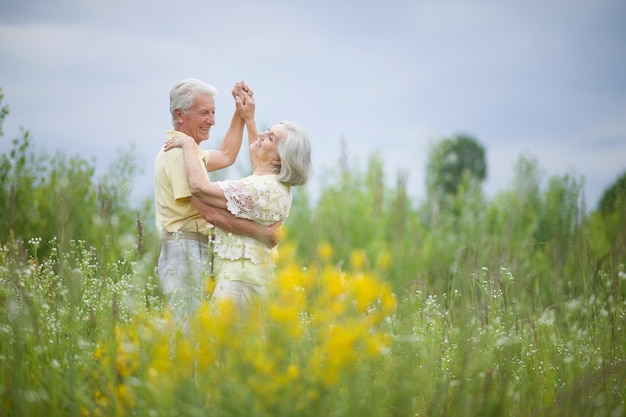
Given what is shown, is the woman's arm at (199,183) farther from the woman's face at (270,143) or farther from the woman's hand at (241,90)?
the woman's hand at (241,90)

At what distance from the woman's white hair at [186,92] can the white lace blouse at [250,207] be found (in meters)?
0.77

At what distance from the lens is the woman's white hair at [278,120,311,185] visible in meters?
5.69

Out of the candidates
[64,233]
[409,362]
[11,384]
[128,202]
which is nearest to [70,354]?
[11,384]

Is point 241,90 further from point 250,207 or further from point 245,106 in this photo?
point 250,207

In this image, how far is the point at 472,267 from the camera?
20.0 ft

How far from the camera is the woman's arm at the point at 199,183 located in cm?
561

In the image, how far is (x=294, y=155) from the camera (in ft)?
18.7

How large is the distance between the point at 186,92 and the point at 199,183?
87 cm

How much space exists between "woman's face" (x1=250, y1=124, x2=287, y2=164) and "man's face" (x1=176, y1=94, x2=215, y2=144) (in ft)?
1.67

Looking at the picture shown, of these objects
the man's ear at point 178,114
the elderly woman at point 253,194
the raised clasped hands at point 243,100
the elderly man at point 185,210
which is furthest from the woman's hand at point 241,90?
the elderly woman at point 253,194

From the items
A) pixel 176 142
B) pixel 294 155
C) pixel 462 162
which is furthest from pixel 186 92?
pixel 462 162

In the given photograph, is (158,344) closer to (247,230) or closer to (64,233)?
(64,233)

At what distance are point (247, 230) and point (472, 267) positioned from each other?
6.41 feet

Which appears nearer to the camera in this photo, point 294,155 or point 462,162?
point 294,155
